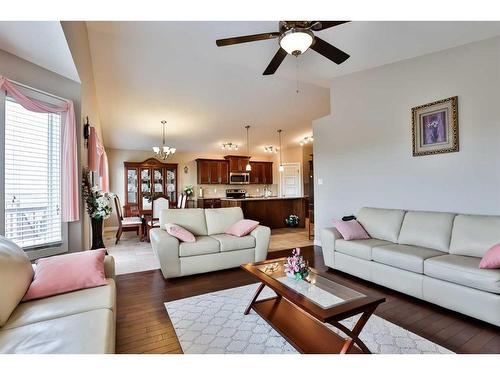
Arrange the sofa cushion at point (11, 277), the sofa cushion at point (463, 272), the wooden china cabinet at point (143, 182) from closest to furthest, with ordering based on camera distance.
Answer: the sofa cushion at point (11, 277) < the sofa cushion at point (463, 272) < the wooden china cabinet at point (143, 182)

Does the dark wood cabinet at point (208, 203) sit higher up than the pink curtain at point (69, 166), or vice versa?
the pink curtain at point (69, 166)

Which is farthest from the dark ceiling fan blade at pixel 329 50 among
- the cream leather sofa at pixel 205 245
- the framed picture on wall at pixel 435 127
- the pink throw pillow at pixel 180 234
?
the pink throw pillow at pixel 180 234

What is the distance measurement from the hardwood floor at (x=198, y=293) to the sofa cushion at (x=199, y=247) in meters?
0.32

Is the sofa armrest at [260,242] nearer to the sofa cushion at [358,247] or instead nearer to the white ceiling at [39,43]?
the sofa cushion at [358,247]

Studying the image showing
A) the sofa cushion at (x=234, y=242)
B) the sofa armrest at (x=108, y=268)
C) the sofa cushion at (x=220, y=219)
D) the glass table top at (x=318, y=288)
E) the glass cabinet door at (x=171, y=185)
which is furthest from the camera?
the glass cabinet door at (x=171, y=185)

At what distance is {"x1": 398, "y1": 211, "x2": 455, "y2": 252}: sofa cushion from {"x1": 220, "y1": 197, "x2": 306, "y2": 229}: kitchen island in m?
3.92

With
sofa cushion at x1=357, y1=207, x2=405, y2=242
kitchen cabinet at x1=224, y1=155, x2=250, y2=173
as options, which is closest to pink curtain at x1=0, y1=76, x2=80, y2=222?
sofa cushion at x1=357, y1=207, x2=405, y2=242

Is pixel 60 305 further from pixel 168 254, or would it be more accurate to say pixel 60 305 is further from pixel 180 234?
pixel 180 234

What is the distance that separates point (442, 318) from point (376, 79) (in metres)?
3.42

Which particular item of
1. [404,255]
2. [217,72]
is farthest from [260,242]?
[217,72]

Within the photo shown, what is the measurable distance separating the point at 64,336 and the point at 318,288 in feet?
5.10

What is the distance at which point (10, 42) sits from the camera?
2.23 m

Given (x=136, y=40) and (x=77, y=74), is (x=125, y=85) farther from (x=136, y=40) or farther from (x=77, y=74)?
(x=77, y=74)

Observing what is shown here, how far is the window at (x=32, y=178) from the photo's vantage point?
2.37 m
